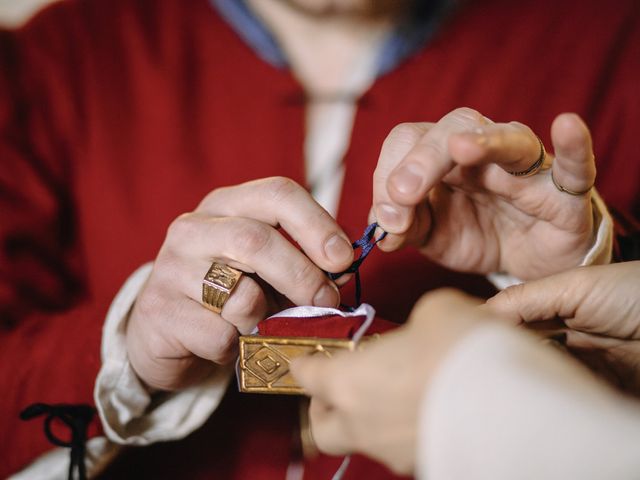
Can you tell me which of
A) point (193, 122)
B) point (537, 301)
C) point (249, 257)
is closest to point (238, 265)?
point (249, 257)

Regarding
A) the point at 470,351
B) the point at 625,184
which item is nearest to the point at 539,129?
the point at 625,184

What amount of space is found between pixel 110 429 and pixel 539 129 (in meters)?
0.58

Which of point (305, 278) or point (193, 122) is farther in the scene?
point (193, 122)

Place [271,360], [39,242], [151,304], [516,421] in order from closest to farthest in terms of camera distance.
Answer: [516,421] < [271,360] < [151,304] < [39,242]

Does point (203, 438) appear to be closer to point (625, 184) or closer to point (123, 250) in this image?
point (123, 250)

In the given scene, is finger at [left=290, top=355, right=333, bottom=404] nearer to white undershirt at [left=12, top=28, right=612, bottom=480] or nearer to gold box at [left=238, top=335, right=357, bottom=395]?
gold box at [left=238, top=335, right=357, bottom=395]

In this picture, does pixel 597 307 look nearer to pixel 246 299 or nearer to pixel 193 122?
pixel 246 299

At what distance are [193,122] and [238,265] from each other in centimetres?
36

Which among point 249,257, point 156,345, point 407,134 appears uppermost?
point 407,134

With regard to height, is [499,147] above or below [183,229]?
above

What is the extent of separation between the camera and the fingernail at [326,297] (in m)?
0.42

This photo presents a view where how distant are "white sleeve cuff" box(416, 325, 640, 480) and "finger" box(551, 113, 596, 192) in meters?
0.22

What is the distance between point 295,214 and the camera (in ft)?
1.39

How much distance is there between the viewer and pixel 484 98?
68 centimetres
